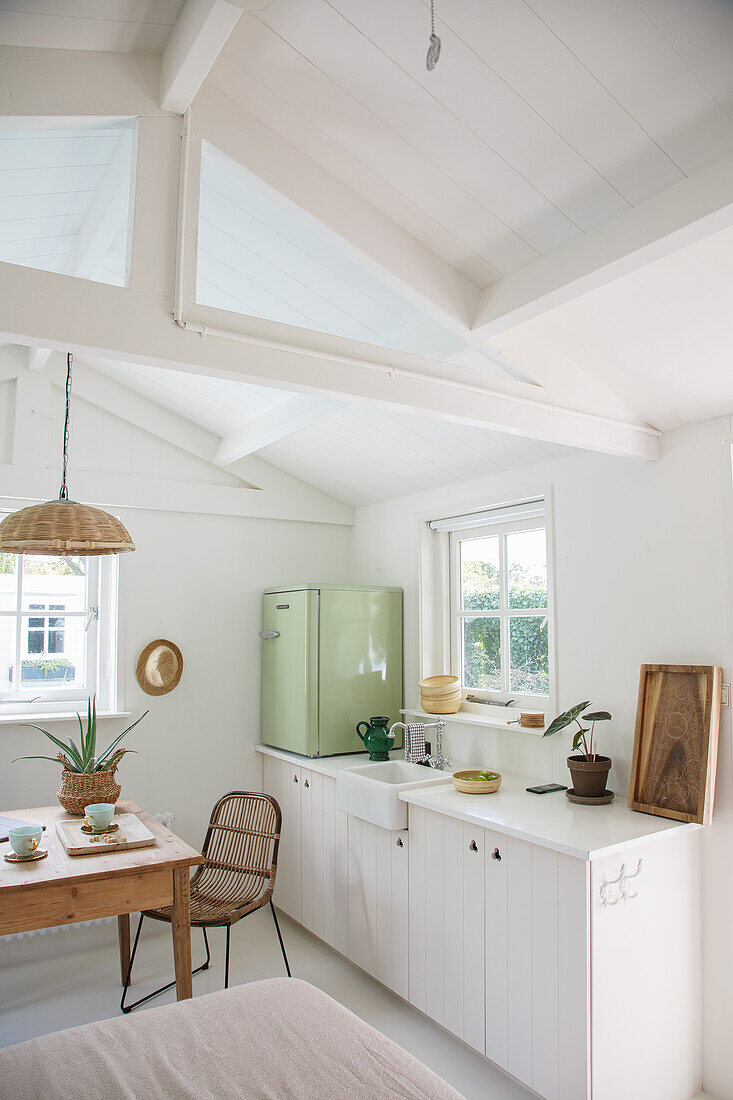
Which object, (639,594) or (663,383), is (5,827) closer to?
(639,594)

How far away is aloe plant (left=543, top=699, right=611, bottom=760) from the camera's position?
2.83m

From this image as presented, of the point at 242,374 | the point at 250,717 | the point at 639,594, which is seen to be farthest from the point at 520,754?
the point at 242,374

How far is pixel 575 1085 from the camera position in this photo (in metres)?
2.21

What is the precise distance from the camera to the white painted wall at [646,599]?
8.45 ft

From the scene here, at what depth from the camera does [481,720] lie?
11.6 feet

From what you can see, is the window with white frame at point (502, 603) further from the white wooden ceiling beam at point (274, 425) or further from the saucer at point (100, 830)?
the saucer at point (100, 830)

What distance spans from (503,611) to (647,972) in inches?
65.5

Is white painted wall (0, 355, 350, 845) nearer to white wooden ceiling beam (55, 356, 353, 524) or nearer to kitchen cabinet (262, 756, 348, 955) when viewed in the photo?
white wooden ceiling beam (55, 356, 353, 524)

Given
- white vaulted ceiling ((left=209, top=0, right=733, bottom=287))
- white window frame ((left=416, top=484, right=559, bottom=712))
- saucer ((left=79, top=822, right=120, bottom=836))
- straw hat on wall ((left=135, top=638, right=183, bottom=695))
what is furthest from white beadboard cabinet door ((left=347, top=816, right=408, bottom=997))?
white vaulted ceiling ((left=209, top=0, right=733, bottom=287))

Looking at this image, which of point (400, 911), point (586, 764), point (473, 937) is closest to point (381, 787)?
point (400, 911)

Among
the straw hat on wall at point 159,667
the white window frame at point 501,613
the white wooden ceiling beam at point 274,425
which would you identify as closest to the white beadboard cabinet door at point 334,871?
the white window frame at point 501,613

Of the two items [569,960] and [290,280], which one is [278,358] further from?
[569,960]

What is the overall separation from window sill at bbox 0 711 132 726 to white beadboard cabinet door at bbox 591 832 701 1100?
2.50 meters

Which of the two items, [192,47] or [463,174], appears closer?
[192,47]
